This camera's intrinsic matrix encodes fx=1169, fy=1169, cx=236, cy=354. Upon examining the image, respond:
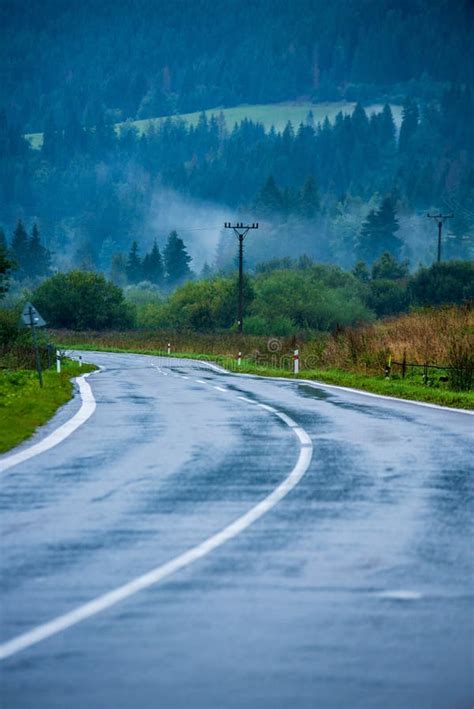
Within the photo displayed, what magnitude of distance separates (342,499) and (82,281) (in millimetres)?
113710

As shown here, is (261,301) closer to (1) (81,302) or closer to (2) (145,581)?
(1) (81,302)

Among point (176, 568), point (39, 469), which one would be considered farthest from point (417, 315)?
point (176, 568)

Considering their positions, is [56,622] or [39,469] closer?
[56,622]

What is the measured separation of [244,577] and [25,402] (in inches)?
673

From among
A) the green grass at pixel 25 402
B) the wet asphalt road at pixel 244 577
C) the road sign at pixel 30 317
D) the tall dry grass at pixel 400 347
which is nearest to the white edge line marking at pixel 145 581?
the wet asphalt road at pixel 244 577

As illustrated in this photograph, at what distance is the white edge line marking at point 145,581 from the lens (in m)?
6.19

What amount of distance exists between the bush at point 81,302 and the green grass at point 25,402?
81.8 meters

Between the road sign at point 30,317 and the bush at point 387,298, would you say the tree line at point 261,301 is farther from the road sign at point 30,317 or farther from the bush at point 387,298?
the road sign at point 30,317

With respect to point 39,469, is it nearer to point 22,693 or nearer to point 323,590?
point 323,590

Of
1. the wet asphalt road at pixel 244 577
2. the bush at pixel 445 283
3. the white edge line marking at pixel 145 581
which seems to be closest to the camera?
the wet asphalt road at pixel 244 577

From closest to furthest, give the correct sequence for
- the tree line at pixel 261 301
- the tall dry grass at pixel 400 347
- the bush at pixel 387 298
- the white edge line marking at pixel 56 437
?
the white edge line marking at pixel 56 437, the tall dry grass at pixel 400 347, the tree line at pixel 261 301, the bush at pixel 387 298

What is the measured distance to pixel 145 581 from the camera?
762cm

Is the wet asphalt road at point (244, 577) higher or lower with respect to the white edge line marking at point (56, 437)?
lower

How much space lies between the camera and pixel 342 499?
1143 centimetres
